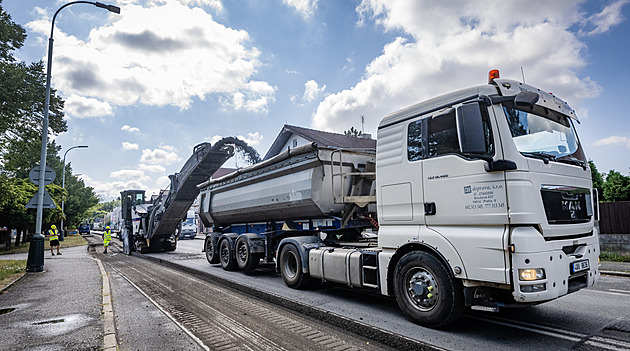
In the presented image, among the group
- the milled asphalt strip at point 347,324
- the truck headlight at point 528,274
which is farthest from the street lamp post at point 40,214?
the truck headlight at point 528,274

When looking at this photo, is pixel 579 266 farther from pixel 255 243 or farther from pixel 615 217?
pixel 615 217

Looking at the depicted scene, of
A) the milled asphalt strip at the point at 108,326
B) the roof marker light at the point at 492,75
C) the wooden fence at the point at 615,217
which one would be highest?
the roof marker light at the point at 492,75

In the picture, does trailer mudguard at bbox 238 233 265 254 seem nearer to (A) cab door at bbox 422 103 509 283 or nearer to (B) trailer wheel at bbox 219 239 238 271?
(B) trailer wheel at bbox 219 239 238 271

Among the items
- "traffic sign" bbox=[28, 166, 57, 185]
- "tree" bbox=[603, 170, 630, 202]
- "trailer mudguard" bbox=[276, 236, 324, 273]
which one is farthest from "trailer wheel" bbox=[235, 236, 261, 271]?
"tree" bbox=[603, 170, 630, 202]

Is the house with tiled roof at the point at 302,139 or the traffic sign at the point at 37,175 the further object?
the house with tiled roof at the point at 302,139

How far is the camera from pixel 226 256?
1092 cm

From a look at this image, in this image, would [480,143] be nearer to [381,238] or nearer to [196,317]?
[381,238]

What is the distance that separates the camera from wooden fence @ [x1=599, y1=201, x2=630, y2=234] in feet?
39.1

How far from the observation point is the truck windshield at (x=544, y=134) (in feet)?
14.6

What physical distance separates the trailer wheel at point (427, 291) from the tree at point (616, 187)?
657 inches

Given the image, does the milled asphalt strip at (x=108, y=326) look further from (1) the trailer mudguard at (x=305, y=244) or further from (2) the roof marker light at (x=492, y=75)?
(2) the roof marker light at (x=492, y=75)

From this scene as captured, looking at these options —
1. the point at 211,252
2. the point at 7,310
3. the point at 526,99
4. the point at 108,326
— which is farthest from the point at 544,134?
the point at 211,252

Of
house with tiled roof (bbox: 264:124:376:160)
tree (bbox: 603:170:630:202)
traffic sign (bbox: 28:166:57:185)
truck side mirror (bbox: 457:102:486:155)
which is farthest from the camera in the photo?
house with tiled roof (bbox: 264:124:376:160)

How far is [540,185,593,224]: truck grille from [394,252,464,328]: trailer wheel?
4.47 ft
